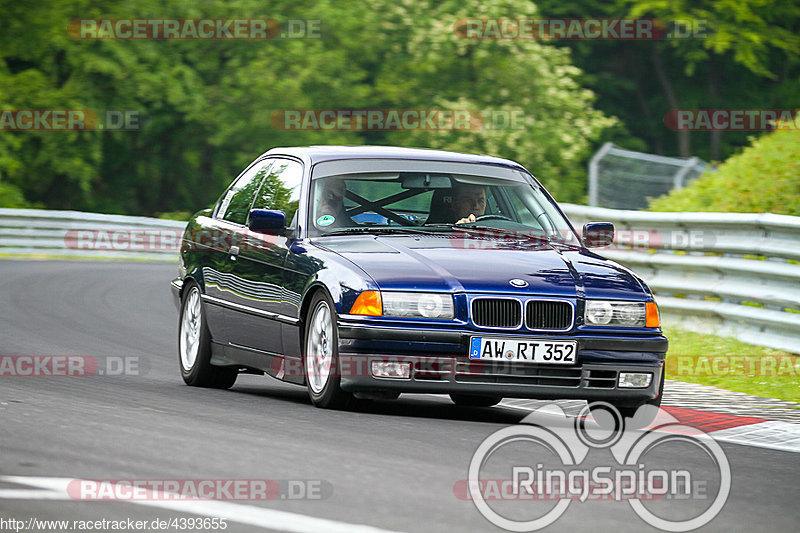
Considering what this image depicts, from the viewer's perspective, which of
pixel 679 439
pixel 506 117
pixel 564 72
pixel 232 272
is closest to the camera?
pixel 679 439

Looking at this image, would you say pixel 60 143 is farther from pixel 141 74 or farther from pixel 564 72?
pixel 564 72

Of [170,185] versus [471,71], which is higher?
[471,71]

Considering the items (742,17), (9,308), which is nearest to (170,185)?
(742,17)

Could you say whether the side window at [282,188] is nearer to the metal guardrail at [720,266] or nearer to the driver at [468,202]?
the driver at [468,202]

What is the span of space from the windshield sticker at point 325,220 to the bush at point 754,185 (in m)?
7.46

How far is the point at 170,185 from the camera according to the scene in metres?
47.9

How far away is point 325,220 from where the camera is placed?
31.5 ft

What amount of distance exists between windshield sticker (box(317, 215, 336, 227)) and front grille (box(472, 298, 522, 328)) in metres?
1.51

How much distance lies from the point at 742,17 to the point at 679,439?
38634mm

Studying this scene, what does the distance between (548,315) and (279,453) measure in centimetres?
220
